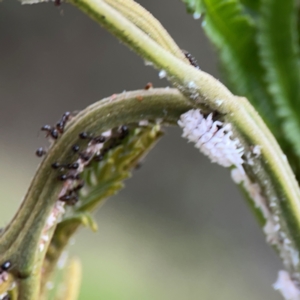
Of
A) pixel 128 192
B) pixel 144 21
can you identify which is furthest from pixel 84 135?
pixel 128 192

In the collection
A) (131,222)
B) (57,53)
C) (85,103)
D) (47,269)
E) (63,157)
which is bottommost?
(47,269)

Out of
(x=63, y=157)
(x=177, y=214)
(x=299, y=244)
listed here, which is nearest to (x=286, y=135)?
(x=299, y=244)

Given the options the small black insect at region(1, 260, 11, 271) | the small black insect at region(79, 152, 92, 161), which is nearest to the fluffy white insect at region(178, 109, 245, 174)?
the small black insect at region(79, 152, 92, 161)

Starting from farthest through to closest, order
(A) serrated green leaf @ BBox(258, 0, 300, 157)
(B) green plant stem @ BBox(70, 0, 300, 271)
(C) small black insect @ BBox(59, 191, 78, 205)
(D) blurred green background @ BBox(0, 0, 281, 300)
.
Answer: (D) blurred green background @ BBox(0, 0, 281, 300)
(A) serrated green leaf @ BBox(258, 0, 300, 157)
(C) small black insect @ BBox(59, 191, 78, 205)
(B) green plant stem @ BBox(70, 0, 300, 271)

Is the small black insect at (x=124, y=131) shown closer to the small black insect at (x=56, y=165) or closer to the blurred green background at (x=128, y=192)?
the small black insect at (x=56, y=165)

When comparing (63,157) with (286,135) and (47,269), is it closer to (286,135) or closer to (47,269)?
(47,269)

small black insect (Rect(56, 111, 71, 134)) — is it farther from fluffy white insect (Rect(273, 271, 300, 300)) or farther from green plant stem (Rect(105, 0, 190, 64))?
fluffy white insect (Rect(273, 271, 300, 300))

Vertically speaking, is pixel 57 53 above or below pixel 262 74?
above
